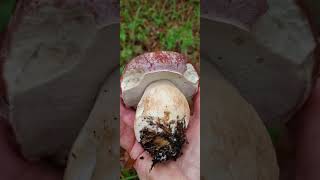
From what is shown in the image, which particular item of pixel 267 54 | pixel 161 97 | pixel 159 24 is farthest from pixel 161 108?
pixel 159 24

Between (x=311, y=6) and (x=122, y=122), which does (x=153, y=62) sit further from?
(x=311, y=6)

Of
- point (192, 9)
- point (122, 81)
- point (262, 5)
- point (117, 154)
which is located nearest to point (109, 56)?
point (122, 81)

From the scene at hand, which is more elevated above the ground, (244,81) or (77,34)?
(77,34)

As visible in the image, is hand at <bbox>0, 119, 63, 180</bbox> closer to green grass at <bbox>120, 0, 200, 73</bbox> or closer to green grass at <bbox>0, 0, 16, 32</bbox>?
green grass at <bbox>0, 0, 16, 32</bbox>

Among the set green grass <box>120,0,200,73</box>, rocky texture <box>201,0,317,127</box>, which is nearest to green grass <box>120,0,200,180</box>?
green grass <box>120,0,200,73</box>

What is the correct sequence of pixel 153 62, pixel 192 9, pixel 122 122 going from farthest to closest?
pixel 192 9 < pixel 122 122 < pixel 153 62
